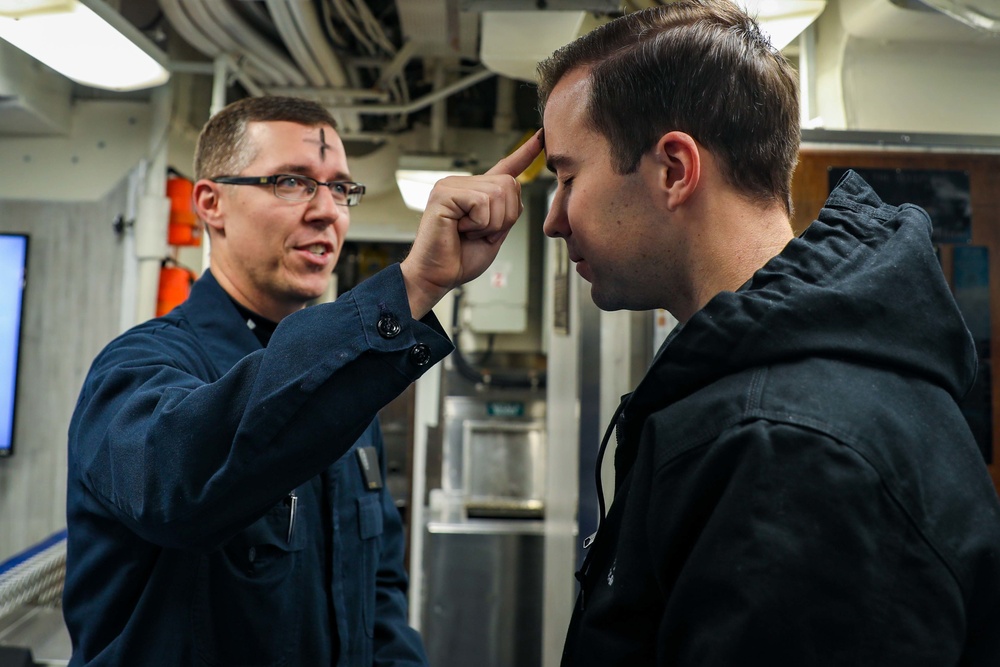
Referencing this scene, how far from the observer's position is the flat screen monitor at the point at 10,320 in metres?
2.85

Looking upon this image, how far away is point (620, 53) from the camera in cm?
98

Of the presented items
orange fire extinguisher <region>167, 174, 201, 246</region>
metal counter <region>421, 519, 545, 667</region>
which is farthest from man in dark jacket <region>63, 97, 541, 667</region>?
metal counter <region>421, 519, 545, 667</region>

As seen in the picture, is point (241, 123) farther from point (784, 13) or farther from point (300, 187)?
point (784, 13)

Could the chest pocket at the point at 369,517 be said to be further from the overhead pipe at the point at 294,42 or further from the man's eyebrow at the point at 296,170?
the overhead pipe at the point at 294,42

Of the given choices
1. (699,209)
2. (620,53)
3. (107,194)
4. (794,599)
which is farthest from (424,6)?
(794,599)

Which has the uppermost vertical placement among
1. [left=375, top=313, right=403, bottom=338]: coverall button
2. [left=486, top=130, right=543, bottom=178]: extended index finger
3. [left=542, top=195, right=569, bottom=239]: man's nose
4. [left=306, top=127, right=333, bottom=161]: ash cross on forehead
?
[left=306, top=127, right=333, bottom=161]: ash cross on forehead

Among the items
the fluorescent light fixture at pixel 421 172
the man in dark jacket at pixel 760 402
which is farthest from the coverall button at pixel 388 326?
the fluorescent light fixture at pixel 421 172

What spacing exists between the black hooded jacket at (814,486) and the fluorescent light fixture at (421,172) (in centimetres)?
278

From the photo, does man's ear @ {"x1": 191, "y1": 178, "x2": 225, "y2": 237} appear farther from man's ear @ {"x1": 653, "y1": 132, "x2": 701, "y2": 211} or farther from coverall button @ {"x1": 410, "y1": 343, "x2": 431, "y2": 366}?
man's ear @ {"x1": 653, "y1": 132, "x2": 701, "y2": 211}

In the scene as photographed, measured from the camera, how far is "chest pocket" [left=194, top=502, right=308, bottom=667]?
1.11 metres

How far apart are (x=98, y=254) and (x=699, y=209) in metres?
2.90

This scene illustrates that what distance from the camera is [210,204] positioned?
153cm

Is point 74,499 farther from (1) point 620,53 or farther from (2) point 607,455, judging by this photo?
(2) point 607,455

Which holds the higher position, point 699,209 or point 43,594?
point 699,209
